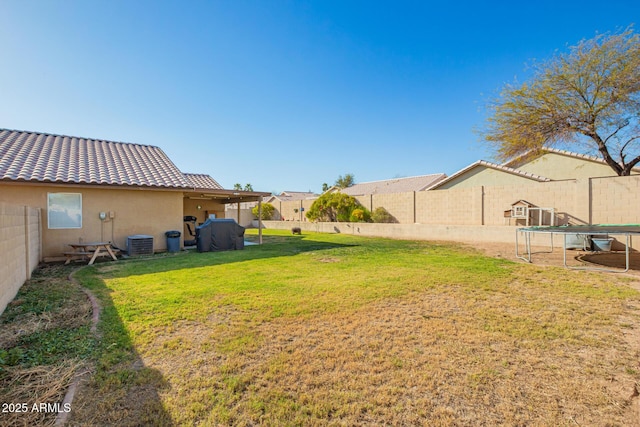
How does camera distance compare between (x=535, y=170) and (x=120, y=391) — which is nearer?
(x=120, y=391)

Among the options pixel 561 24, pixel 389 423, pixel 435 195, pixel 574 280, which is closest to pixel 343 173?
pixel 435 195

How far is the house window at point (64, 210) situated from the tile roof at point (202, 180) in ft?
22.7

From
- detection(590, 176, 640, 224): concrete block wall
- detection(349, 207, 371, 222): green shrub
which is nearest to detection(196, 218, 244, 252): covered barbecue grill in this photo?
detection(349, 207, 371, 222): green shrub

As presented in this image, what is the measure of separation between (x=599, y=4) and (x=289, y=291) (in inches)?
561

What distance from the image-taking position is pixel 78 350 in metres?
3.15

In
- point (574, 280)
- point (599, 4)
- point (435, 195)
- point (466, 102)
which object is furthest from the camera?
point (435, 195)

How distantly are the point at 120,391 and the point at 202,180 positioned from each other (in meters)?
16.1

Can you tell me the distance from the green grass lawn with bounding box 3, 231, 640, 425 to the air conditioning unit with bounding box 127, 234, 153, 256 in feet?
13.8

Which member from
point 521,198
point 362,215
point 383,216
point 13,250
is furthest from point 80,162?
point 521,198

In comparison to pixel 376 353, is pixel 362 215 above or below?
above

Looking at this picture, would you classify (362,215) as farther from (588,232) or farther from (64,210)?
(64,210)

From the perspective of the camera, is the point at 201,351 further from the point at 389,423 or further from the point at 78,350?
the point at 389,423

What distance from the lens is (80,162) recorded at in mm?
10578

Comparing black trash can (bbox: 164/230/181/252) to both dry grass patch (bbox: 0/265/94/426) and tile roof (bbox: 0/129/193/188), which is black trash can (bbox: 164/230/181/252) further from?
dry grass patch (bbox: 0/265/94/426)
